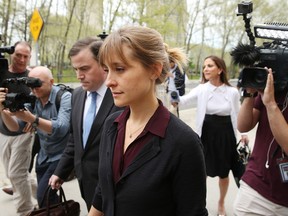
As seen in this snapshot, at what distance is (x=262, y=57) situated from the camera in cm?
199

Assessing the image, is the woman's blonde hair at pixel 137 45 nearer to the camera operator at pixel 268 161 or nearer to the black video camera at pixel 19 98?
the camera operator at pixel 268 161

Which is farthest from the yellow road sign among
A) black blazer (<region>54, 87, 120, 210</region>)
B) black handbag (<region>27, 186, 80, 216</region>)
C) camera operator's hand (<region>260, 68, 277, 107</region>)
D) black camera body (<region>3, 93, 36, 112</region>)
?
camera operator's hand (<region>260, 68, 277, 107</region>)

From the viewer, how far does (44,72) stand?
324 centimetres

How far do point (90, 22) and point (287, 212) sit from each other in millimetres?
22683

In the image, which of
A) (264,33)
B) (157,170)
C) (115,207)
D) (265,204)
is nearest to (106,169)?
(115,207)

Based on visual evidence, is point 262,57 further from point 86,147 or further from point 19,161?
point 19,161

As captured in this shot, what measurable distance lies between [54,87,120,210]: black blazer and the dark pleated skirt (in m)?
1.76

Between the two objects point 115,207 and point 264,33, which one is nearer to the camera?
point 115,207

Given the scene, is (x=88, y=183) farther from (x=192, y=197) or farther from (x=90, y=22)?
(x=90, y=22)

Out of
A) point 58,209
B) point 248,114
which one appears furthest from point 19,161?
point 248,114

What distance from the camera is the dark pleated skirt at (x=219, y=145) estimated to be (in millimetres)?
3809

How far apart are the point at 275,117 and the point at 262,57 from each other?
0.36m

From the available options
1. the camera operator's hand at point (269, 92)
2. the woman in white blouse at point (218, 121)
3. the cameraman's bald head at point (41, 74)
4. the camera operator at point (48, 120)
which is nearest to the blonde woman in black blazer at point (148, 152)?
the camera operator's hand at point (269, 92)

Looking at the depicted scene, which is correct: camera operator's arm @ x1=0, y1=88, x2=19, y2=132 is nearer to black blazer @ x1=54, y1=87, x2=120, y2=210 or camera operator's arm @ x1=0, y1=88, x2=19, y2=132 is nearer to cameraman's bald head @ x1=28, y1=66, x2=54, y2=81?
cameraman's bald head @ x1=28, y1=66, x2=54, y2=81
